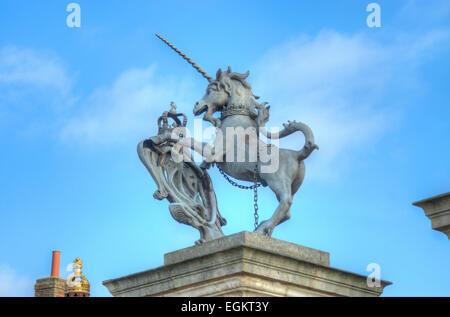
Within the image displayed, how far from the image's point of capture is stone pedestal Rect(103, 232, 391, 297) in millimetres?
10516

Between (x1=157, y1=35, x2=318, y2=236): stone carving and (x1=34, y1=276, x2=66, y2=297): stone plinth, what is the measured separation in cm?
2559

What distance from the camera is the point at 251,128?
12461 millimetres

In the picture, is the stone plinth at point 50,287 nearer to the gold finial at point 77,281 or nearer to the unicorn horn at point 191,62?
the gold finial at point 77,281

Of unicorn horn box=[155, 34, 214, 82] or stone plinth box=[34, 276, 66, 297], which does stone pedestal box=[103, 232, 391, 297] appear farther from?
stone plinth box=[34, 276, 66, 297]

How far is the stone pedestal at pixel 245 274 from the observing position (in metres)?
10.5

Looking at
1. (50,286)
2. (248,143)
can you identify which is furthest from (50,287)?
(248,143)

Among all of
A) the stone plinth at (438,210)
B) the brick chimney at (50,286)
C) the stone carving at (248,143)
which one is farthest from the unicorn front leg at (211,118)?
the brick chimney at (50,286)

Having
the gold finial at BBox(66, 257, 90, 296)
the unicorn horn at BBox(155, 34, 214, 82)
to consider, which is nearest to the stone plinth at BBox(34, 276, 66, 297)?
the gold finial at BBox(66, 257, 90, 296)

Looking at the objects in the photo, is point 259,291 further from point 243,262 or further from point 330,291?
point 330,291

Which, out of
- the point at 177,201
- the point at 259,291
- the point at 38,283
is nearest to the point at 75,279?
the point at 38,283

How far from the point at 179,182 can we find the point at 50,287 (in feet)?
84.6
